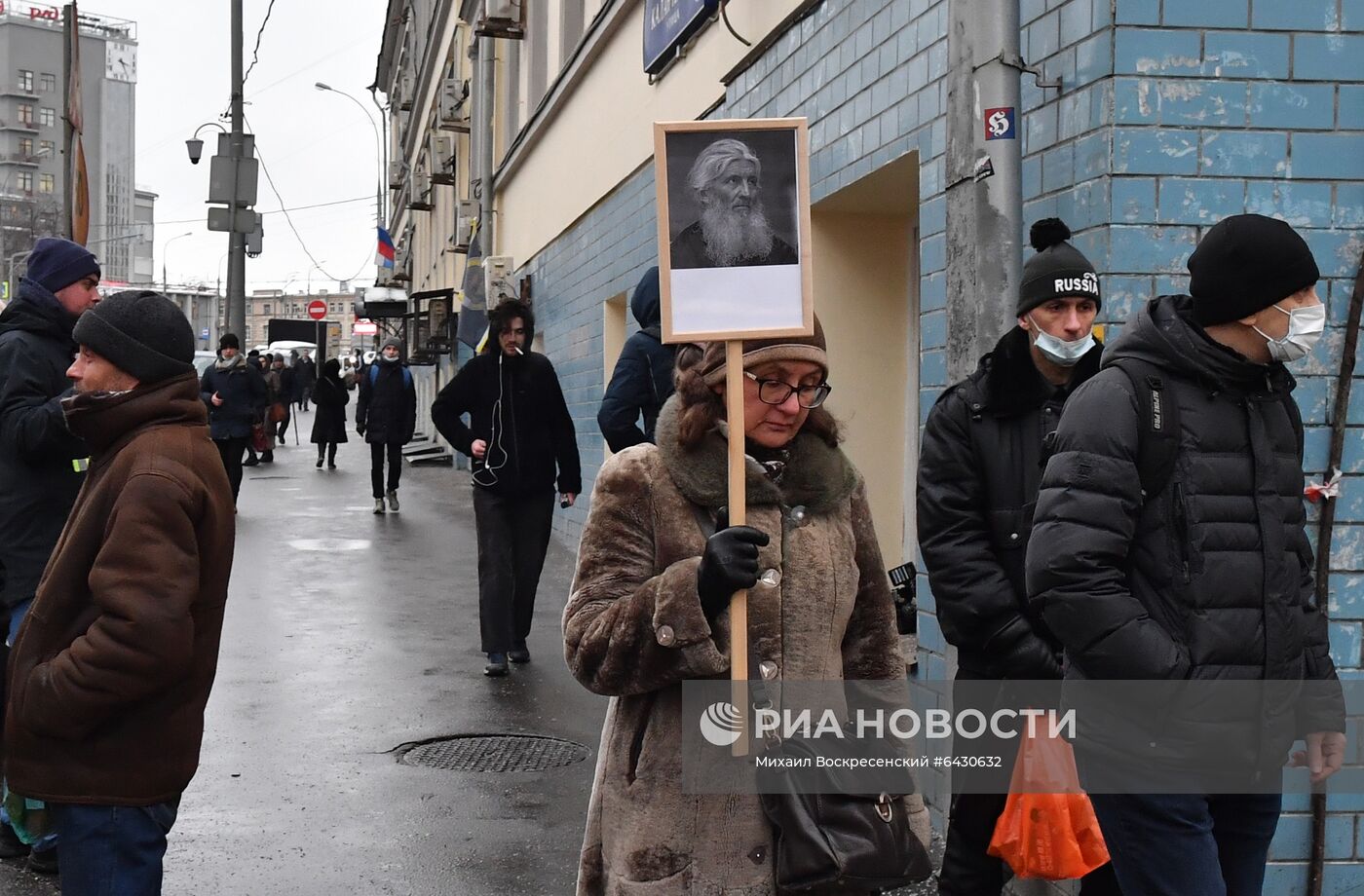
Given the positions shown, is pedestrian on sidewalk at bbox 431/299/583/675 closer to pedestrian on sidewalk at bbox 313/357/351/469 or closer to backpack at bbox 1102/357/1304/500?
backpack at bbox 1102/357/1304/500

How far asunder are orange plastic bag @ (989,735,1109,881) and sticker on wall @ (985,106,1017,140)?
1.80 m

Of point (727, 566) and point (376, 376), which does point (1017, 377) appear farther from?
point (376, 376)

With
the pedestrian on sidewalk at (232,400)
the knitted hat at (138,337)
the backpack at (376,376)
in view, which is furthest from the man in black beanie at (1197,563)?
the backpack at (376,376)

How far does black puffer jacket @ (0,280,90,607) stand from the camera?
4.88 m

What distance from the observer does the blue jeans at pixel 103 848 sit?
10.7 ft

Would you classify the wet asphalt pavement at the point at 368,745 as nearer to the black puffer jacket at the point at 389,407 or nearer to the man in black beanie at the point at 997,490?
the man in black beanie at the point at 997,490

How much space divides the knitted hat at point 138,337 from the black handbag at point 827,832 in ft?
5.21

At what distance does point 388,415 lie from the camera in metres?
16.6

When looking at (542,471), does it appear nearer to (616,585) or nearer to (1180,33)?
(1180,33)

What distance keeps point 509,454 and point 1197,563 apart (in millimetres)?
5521

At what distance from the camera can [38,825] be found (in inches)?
134

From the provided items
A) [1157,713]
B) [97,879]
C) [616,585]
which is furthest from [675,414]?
[97,879]

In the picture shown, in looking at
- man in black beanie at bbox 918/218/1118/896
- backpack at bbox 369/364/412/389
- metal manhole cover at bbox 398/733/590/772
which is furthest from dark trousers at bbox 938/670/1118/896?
backpack at bbox 369/364/412/389

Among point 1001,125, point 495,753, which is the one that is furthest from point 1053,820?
point 495,753
